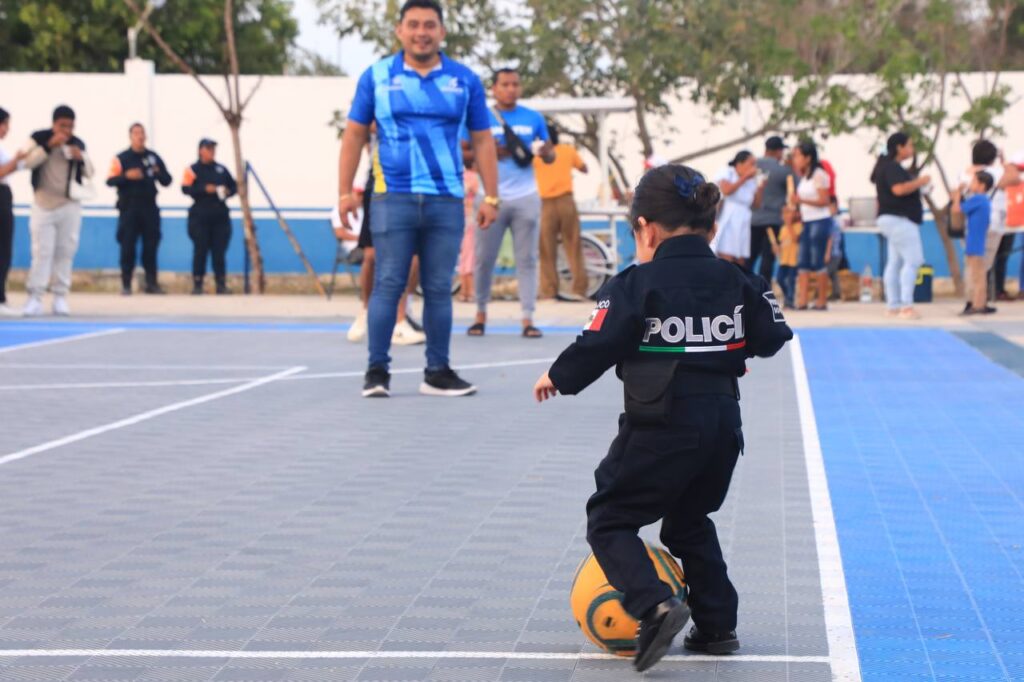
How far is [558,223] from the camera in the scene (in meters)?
19.3

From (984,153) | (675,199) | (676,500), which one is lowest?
(676,500)

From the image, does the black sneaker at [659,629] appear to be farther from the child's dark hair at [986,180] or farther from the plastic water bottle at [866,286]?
the plastic water bottle at [866,286]

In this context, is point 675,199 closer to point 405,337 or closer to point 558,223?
point 405,337

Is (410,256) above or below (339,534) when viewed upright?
above

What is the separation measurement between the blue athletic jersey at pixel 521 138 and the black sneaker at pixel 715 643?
953cm

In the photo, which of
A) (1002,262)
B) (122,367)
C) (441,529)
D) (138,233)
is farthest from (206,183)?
(441,529)

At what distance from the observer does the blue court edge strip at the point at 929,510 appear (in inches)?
177

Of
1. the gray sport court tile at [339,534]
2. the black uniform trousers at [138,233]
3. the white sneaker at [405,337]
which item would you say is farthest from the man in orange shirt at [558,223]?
the gray sport court tile at [339,534]

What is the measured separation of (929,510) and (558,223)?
43.0 feet

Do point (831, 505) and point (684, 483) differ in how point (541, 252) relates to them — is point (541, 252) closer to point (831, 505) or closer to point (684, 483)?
point (831, 505)

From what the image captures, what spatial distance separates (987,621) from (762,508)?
175 cm

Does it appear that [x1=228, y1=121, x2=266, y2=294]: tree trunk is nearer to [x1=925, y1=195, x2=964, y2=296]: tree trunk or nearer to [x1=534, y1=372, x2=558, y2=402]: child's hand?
[x1=925, y1=195, x2=964, y2=296]: tree trunk

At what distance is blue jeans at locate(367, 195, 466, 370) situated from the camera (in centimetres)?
987

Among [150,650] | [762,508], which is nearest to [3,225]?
[762,508]
